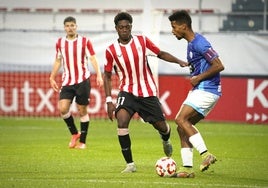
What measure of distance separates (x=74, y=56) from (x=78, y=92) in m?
0.74

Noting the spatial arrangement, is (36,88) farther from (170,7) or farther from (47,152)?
(47,152)

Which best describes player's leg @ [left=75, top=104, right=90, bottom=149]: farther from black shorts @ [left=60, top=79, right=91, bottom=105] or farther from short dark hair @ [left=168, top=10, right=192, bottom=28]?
short dark hair @ [left=168, top=10, right=192, bottom=28]

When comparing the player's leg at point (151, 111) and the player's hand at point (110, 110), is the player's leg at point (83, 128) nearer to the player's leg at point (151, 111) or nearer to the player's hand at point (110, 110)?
the player's leg at point (151, 111)

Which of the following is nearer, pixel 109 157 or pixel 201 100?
pixel 201 100

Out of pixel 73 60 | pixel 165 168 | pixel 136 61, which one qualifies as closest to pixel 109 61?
pixel 136 61

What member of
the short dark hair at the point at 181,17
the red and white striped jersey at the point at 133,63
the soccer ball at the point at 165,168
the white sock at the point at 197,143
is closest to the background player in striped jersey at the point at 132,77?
the red and white striped jersey at the point at 133,63

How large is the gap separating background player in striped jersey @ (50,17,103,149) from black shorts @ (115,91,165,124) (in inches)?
148

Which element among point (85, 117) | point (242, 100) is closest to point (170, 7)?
point (242, 100)

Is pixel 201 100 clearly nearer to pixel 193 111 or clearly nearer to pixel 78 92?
pixel 193 111

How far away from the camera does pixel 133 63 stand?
12.0 m

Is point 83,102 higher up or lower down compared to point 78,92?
lower down

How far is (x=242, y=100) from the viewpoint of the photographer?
2191cm

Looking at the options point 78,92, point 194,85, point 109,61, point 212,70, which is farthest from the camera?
point 78,92

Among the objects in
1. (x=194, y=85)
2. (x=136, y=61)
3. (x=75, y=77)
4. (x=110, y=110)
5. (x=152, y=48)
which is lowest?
(x=110, y=110)
